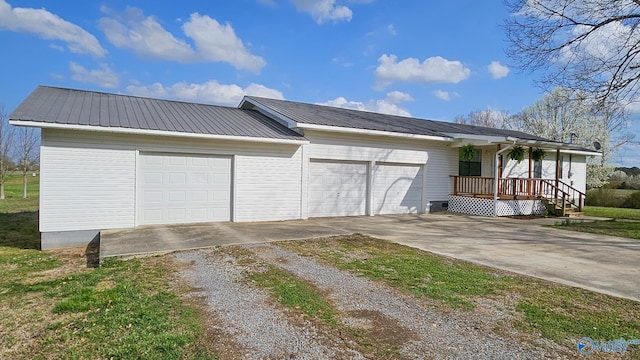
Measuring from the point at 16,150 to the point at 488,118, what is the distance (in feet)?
132

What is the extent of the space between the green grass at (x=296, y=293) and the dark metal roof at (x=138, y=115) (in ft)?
17.4

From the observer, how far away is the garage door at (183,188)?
9.30 meters

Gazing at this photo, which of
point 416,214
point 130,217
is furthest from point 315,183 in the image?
point 130,217

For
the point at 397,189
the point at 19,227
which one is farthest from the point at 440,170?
the point at 19,227

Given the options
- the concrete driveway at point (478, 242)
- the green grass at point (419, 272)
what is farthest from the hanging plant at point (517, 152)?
the green grass at point (419, 272)

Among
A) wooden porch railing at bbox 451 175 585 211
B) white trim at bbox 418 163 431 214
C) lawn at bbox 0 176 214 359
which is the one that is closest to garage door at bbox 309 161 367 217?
white trim at bbox 418 163 431 214

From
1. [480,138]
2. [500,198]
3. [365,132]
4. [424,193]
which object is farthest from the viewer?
[424,193]

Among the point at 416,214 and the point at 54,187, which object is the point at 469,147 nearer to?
the point at 416,214

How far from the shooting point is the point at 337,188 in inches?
493

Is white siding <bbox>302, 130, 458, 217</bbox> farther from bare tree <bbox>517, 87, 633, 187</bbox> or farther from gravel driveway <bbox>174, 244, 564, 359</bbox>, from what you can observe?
bare tree <bbox>517, 87, 633, 187</bbox>

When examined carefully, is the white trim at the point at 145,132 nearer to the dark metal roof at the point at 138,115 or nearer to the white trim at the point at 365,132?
the dark metal roof at the point at 138,115

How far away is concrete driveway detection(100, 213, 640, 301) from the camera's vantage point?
5.95 meters

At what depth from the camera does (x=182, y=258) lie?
247 inches

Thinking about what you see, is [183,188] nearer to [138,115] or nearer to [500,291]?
[138,115]
